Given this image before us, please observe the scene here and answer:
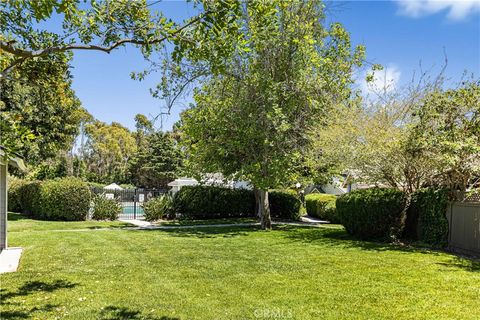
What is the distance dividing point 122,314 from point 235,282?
226 cm

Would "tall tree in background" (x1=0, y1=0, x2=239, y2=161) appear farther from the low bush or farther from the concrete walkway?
the low bush

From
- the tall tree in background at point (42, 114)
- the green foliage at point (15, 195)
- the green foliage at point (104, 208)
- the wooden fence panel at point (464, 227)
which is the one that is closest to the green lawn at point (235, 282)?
the wooden fence panel at point (464, 227)

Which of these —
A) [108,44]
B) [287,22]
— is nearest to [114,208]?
[287,22]

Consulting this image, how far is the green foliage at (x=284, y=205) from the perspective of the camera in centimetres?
2192

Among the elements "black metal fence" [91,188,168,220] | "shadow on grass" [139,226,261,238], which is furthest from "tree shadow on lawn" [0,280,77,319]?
"black metal fence" [91,188,168,220]

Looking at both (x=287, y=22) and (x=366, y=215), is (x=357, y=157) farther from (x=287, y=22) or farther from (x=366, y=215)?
(x=287, y=22)

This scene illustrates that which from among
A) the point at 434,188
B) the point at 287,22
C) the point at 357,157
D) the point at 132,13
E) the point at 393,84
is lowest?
the point at 434,188

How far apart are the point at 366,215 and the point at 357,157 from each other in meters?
1.80

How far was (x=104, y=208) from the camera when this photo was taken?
1928cm

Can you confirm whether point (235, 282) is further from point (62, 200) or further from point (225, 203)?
point (225, 203)

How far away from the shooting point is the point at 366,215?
12344mm

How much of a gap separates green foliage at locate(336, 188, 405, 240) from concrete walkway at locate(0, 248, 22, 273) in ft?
30.5

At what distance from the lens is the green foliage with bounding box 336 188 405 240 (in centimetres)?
1195

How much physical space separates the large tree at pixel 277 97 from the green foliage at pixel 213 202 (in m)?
4.44
